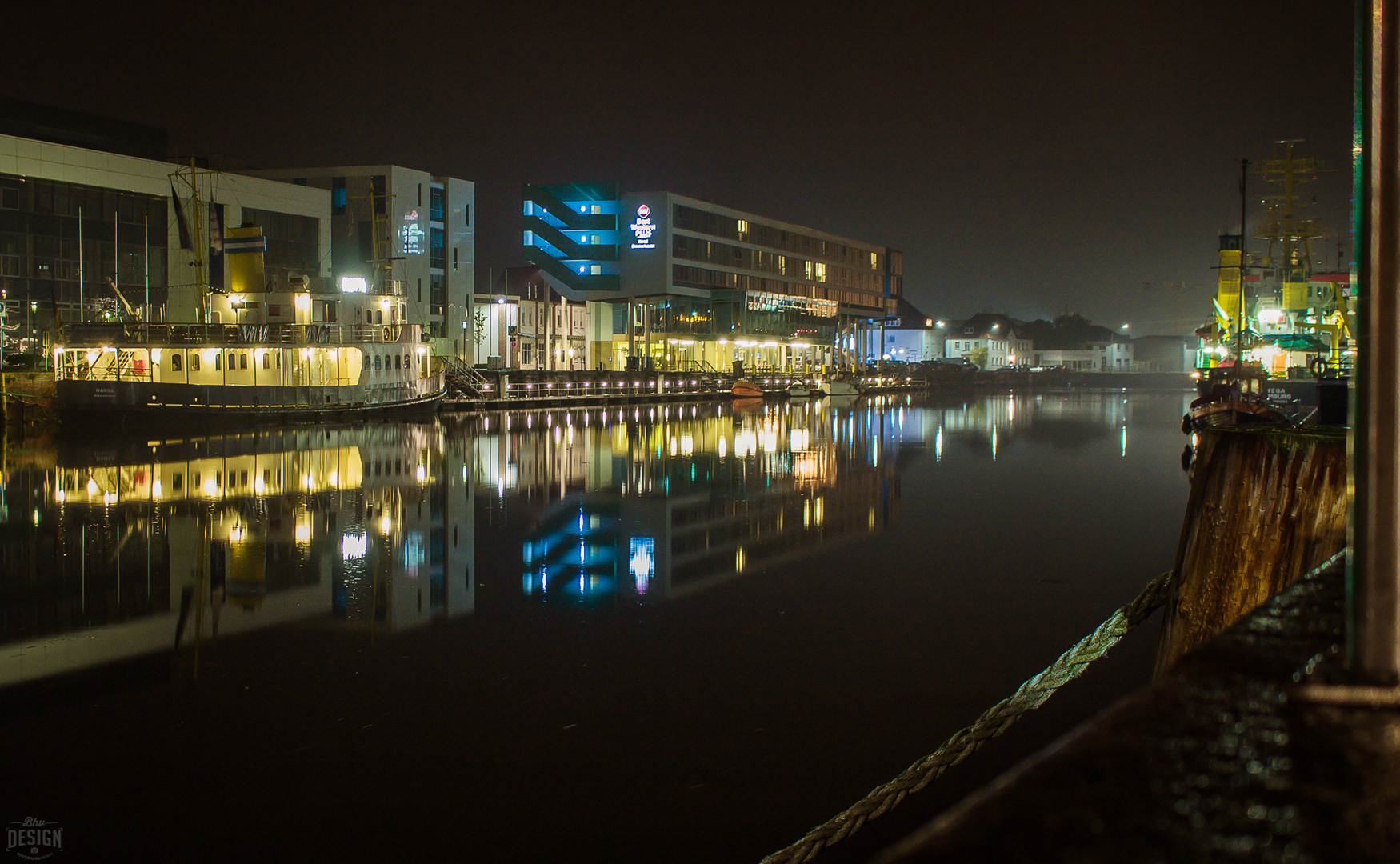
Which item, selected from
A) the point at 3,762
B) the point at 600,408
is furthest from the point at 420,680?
the point at 600,408

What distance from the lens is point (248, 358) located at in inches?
1786

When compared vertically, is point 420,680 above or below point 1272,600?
below

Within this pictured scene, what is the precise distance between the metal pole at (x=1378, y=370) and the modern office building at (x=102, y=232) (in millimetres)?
52063

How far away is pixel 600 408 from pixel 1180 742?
6129 cm

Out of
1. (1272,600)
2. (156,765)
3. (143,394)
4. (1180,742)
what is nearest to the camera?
(1180,742)

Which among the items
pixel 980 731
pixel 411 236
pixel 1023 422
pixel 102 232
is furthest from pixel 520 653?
pixel 411 236

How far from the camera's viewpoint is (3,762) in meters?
7.43

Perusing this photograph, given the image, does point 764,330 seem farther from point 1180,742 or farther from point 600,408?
point 1180,742

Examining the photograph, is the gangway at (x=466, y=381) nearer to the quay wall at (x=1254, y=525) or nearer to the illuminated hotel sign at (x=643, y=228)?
the illuminated hotel sign at (x=643, y=228)

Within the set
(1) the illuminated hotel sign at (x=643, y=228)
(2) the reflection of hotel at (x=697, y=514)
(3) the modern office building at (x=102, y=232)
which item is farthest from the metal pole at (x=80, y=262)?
(1) the illuminated hotel sign at (x=643, y=228)

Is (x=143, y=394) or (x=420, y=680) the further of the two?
(x=143, y=394)

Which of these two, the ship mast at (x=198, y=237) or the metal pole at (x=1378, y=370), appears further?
the ship mast at (x=198, y=237)

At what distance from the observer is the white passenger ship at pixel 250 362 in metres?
42.0

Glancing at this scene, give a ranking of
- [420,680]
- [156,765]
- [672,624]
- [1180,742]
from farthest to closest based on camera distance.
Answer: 1. [672,624]
2. [420,680]
3. [156,765]
4. [1180,742]
